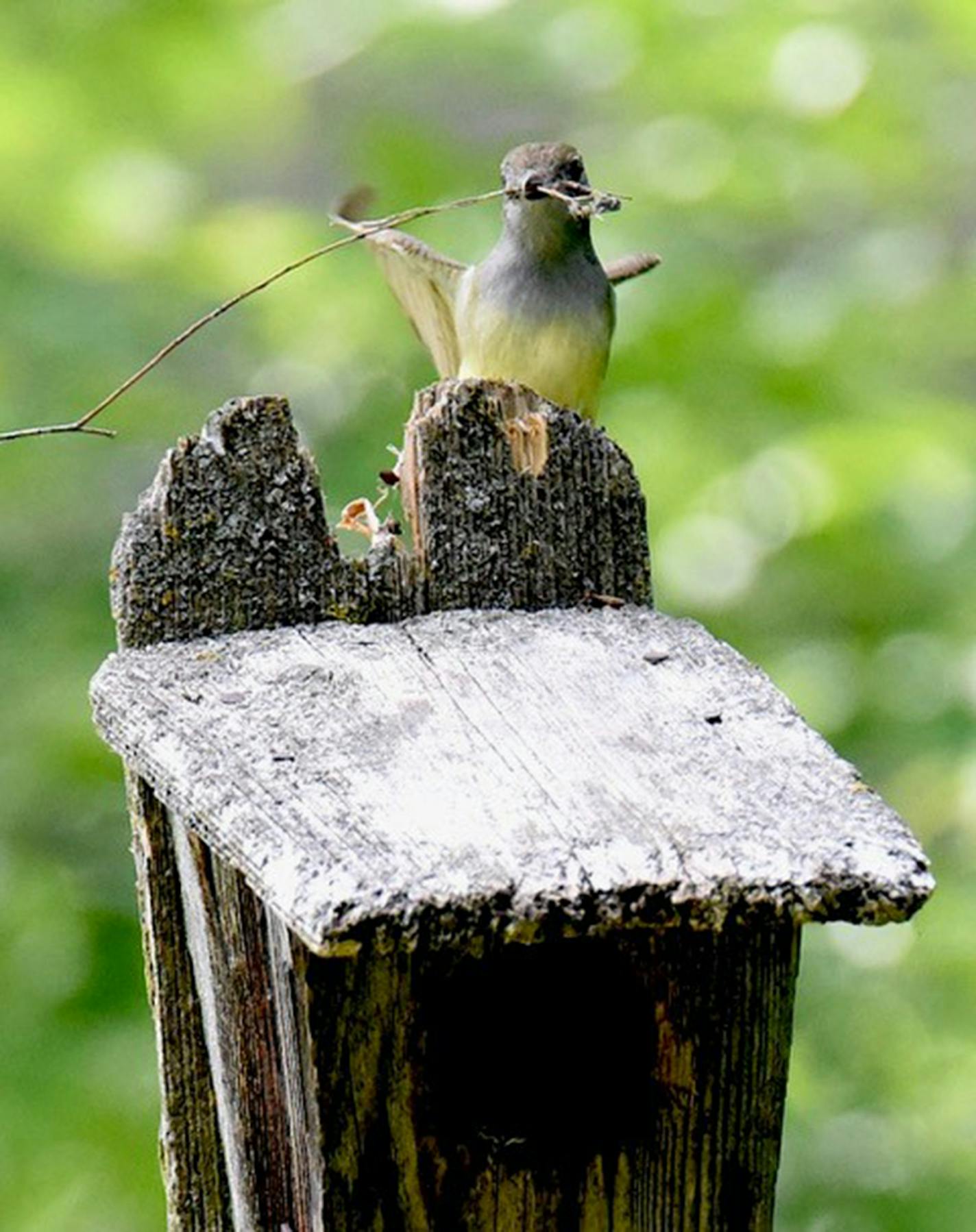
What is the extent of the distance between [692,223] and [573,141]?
397mm

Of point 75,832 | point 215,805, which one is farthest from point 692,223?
point 215,805

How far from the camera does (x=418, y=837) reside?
1.71 metres

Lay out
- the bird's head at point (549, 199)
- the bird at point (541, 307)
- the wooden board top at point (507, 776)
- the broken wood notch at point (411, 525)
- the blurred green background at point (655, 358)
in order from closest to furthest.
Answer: the wooden board top at point (507, 776) < the broken wood notch at point (411, 525) < the bird's head at point (549, 199) < the bird at point (541, 307) < the blurred green background at point (655, 358)

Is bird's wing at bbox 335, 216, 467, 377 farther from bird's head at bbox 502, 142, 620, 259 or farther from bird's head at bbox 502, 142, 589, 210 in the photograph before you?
bird's head at bbox 502, 142, 589, 210

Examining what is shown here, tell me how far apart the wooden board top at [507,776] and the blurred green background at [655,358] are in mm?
1900

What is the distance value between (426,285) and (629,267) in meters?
0.39

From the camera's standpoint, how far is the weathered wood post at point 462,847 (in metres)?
1.68

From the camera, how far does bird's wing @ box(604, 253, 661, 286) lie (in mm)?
3664

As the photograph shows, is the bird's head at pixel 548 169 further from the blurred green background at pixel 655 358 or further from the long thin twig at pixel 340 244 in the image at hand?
the blurred green background at pixel 655 358

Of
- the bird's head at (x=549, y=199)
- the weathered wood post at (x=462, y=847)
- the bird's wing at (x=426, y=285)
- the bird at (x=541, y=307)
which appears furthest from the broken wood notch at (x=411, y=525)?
the bird's wing at (x=426, y=285)

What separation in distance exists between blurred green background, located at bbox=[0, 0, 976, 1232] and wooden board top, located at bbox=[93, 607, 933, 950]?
190 centimetres

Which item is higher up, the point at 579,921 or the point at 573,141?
the point at 573,141

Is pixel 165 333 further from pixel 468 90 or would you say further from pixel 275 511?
pixel 275 511

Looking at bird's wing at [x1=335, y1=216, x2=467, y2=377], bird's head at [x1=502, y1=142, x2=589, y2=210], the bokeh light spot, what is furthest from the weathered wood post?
the bokeh light spot
